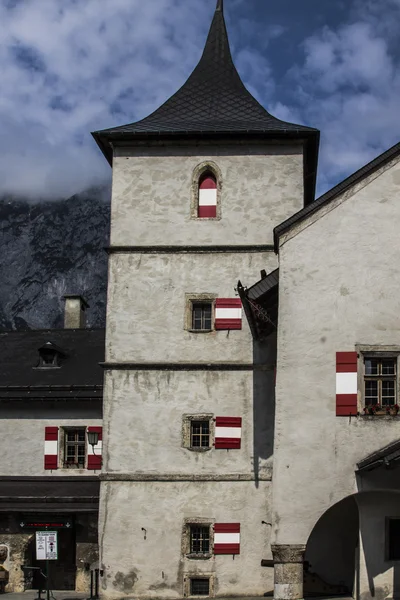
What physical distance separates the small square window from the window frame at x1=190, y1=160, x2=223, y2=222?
8.84 metres

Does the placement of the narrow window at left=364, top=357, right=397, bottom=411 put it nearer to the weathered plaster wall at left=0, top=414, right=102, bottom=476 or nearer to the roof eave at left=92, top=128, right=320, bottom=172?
the roof eave at left=92, top=128, right=320, bottom=172

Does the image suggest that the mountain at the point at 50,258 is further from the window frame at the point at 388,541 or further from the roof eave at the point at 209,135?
the window frame at the point at 388,541

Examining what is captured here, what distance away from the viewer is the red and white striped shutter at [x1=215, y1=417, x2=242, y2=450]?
74.0 feet

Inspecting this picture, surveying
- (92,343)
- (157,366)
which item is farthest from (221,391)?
(92,343)

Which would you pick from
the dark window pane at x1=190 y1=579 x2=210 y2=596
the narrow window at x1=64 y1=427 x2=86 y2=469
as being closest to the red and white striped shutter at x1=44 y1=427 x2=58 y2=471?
the narrow window at x1=64 y1=427 x2=86 y2=469

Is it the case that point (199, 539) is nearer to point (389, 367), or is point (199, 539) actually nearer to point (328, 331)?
point (328, 331)

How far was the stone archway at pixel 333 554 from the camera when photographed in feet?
66.8

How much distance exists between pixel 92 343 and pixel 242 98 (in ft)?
32.3

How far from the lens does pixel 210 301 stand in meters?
23.2

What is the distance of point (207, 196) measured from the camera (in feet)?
78.7

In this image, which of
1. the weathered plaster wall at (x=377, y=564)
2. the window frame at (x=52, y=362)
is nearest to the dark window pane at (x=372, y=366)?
the weathered plaster wall at (x=377, y=564)

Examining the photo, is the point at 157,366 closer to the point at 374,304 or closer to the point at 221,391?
the point at 221,391

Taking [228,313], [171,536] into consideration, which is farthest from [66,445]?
[228,313]

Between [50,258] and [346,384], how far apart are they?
291ft
